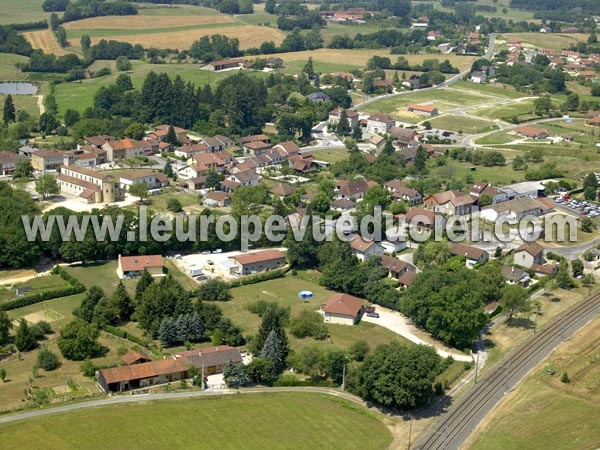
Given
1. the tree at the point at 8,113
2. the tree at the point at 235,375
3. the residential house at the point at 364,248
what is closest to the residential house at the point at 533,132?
the residential house at the point at 364,248

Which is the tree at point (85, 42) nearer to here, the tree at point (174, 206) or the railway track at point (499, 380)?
the tree at point (174, 206)

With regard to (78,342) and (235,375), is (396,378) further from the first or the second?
(78,342)

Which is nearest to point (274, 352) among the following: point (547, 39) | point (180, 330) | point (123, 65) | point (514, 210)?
point (180, 330)

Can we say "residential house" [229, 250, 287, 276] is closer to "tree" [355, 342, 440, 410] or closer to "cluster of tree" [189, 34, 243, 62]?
"tree" [355, 342, 440, 410]

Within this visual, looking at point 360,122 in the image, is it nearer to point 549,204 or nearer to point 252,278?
point 549,204

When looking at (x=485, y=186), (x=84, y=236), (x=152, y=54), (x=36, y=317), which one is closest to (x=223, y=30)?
(x=152, y=54)

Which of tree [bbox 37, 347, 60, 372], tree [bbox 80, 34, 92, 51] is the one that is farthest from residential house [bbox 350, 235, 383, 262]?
tree [bbox 80, 34, 92, 51]
